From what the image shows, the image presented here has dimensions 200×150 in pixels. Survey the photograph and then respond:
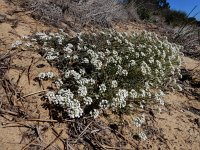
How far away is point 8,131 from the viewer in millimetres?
3523

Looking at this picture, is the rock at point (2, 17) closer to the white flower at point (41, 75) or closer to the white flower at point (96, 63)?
the white flower at point (41, 75)

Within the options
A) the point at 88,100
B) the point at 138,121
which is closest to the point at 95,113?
the point at 88,100

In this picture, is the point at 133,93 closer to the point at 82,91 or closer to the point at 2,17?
the point at 82,91

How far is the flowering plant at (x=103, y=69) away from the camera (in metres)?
4.14

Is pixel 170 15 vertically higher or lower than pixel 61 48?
lower

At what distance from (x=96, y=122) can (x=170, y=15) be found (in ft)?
45.0

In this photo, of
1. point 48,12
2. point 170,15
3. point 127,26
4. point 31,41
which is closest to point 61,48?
point 31,41

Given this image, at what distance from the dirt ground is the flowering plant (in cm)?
17

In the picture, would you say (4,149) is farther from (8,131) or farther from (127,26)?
(127,26)

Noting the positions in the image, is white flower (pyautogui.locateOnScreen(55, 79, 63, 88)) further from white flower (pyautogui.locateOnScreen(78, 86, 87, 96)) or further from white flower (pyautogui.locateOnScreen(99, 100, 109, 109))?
white flower (pyautogui.locateOnScreen(99, 100, 109, 109))

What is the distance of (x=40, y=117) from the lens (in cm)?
383

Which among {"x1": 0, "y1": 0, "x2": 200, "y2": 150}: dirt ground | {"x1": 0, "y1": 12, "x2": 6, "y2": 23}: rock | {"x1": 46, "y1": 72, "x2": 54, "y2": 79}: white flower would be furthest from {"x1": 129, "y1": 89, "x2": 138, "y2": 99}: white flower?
{"x1": 0, "y1": 12, "x2": 6, "y2": 23}: rock

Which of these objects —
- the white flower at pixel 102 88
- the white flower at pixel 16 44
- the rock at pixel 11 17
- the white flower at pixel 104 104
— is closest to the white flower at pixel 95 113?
the white flower at pixel 104 104

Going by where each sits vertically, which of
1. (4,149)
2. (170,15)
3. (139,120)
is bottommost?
(170,15)
